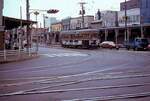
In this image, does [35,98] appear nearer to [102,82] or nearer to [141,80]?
[102,82]

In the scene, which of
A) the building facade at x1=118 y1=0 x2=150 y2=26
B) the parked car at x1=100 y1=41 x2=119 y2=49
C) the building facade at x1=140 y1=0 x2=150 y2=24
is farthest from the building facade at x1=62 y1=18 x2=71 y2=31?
the parked car at x1=100 y1=41 x2=119 y2=49

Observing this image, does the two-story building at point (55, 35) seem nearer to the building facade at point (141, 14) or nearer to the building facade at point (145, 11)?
the building facade at point (141, 14)

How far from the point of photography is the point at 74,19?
127 metres

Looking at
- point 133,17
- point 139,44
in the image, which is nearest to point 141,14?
point 133,17

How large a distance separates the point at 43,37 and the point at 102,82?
410 ft

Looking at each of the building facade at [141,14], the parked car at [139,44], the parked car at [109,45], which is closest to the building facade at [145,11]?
the building facade at [141,14]

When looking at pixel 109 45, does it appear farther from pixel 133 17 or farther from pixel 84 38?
pixel 133 17

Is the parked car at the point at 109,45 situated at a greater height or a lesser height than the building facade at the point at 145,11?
lesser

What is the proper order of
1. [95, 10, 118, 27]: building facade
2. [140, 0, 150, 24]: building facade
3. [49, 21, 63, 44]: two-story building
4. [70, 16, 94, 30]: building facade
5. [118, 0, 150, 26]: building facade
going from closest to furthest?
1. [140, 0, 150, 24]: building facade
2. [118, 0, 150, 26]: building facade
3. [95, 10, 118, 27]: building facade
4. [70, 16, 94, 30]: building facade
5. [49, 21, 63, 44]: two-story building

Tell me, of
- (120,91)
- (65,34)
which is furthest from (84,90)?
(65,34)

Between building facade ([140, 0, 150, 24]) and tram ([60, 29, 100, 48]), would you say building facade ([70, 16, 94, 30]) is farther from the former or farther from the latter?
building facade ([140, 0, 150, 24])

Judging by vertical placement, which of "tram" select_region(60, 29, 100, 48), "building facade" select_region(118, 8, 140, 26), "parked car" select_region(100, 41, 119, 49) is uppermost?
"building facade" select_region(118, 8, 140, 26)

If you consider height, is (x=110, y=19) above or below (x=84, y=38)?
above

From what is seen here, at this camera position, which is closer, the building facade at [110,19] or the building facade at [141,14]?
the building facade at [141,14]
